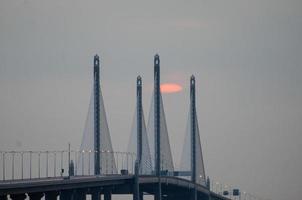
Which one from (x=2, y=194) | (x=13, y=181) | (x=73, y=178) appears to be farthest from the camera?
(x=73, y=178)

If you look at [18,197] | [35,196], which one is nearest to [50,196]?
[35,196]

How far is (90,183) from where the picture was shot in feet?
655

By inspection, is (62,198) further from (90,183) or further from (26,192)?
(26,192)

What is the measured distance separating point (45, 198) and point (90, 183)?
10748mm

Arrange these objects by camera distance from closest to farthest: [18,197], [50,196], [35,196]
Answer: [18,197] < [35,196] < [50,196]

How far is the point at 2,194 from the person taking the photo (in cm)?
16575

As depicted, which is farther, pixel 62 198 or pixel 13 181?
pixel 62 198

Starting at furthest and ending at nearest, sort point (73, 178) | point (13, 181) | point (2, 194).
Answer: point (73, 178)
point (13, 181)
point (2, 194)

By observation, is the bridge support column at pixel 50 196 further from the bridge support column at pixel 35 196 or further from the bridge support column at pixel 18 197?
the bridge support column at pixel 18 197

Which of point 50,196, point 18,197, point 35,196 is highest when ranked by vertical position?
point 18,197

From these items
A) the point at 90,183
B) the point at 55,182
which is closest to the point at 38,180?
the point at 55,182

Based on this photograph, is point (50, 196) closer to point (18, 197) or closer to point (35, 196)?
point (35, 196)

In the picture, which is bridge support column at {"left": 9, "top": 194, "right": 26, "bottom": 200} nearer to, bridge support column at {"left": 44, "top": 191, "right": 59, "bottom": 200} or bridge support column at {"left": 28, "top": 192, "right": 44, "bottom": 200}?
bridge support column at {"left": 28, "top": 192, "right": 44, "bottom": 200}

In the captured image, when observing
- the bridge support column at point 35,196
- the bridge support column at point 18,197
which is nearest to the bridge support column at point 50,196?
the bridge support column at point 35,196
